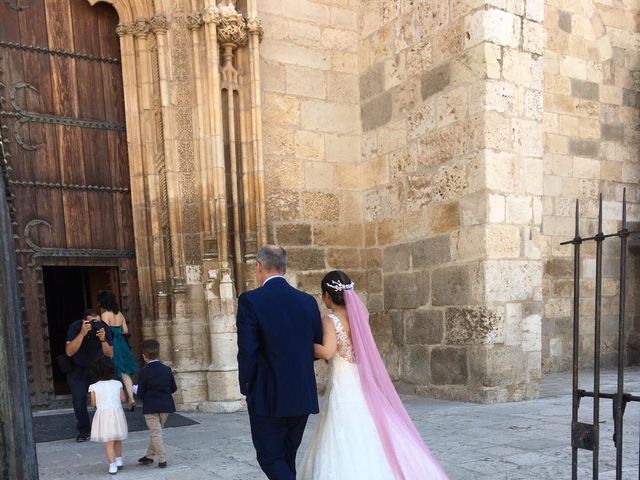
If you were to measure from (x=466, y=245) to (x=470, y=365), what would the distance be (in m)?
1.27

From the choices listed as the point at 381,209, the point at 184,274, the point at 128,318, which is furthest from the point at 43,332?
the point at 381,209

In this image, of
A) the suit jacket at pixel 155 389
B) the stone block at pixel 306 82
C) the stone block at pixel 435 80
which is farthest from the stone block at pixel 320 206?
the suit jacket at pixel 155 389

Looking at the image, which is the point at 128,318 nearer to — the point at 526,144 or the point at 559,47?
the point at 526,144

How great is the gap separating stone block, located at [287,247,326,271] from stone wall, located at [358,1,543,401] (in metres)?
0.90

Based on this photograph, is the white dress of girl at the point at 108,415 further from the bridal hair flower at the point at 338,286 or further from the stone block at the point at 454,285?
the stone block at the point at 454,285

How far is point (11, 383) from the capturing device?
112cm

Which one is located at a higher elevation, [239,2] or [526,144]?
[239,2]

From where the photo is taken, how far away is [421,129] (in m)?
6.82

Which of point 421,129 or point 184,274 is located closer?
point 184,274

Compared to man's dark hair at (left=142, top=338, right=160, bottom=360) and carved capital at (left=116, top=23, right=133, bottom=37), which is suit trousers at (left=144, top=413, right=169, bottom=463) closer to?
man's dark hair at (left=142, top=338, right=160, bottom=360)

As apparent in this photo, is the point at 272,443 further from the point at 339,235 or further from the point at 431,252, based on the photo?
the point at 339,235

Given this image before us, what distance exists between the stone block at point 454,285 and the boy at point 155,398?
10.9 feet

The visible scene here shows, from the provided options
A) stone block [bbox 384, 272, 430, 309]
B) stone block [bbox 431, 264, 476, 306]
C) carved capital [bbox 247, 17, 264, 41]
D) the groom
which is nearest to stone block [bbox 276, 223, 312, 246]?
stone block [bbox 384, 272, 430, 309]

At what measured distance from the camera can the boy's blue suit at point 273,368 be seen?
2.90 meters
